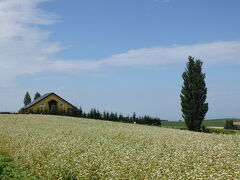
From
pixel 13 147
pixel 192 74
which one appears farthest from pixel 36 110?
pixel 13 147

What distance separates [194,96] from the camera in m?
43.8

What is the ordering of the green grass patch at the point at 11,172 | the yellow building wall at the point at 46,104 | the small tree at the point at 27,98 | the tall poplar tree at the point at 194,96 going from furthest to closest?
the small tree at the point at 27,98 < the yellow building wall at the point at 46,104 < the tall poplar tree at the point at 194,96 < the green grass patch at the point at 11,172

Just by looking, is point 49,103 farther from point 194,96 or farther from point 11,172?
point 11,172

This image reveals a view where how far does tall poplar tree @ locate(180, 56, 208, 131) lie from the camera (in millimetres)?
43312

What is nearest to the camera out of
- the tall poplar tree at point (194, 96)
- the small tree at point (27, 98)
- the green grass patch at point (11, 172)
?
Result: the green grass patch at point (11, 172)

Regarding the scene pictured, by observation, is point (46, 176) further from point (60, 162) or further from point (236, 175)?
point (236, 175)

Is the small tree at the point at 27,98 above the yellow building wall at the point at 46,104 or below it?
above

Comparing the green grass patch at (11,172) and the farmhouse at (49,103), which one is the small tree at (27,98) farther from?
the green grass patch at (11,172)

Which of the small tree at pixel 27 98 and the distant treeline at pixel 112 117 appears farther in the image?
the small tree at pixel 27 98

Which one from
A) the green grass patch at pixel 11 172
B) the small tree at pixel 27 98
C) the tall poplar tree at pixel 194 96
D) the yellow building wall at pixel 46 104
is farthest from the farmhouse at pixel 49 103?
the green grass patch at pixel 11 172

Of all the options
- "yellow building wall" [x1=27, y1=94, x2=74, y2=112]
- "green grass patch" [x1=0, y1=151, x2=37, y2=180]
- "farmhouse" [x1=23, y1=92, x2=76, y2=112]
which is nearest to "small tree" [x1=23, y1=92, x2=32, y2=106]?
"farmhouse" [x1=23, y1=92, x2=76, y2=112]

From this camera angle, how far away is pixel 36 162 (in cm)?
1252

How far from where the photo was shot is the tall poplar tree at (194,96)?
43.3m

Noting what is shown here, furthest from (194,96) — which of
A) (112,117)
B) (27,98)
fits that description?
(27,98)
